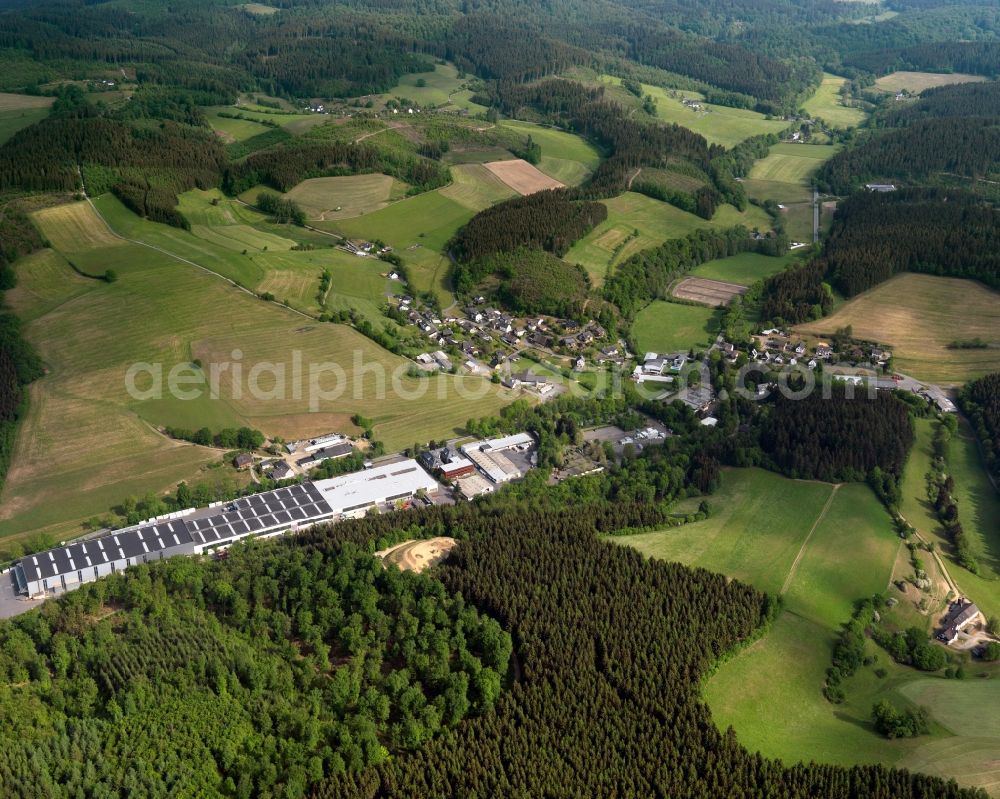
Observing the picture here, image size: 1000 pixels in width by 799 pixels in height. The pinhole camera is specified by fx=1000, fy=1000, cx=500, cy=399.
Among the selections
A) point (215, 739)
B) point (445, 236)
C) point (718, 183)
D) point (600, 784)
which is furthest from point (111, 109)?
point (600, 784)

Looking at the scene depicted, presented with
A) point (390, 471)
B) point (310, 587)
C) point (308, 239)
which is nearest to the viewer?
point (310, 587)

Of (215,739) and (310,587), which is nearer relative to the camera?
(215,739)

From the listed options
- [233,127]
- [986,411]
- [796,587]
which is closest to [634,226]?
[986,411]

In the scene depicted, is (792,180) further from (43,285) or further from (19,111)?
(19,111)

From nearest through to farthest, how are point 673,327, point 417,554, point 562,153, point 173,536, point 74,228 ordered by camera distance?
point 417,554 < point 173,536 < point 673,327 < point 74,228 < point 562,153

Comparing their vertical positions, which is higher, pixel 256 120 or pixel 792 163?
pixel 256 120

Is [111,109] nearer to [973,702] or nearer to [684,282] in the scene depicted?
[684,282]

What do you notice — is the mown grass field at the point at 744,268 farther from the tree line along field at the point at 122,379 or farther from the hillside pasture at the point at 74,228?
the hillside pasture at the point at 74,228
